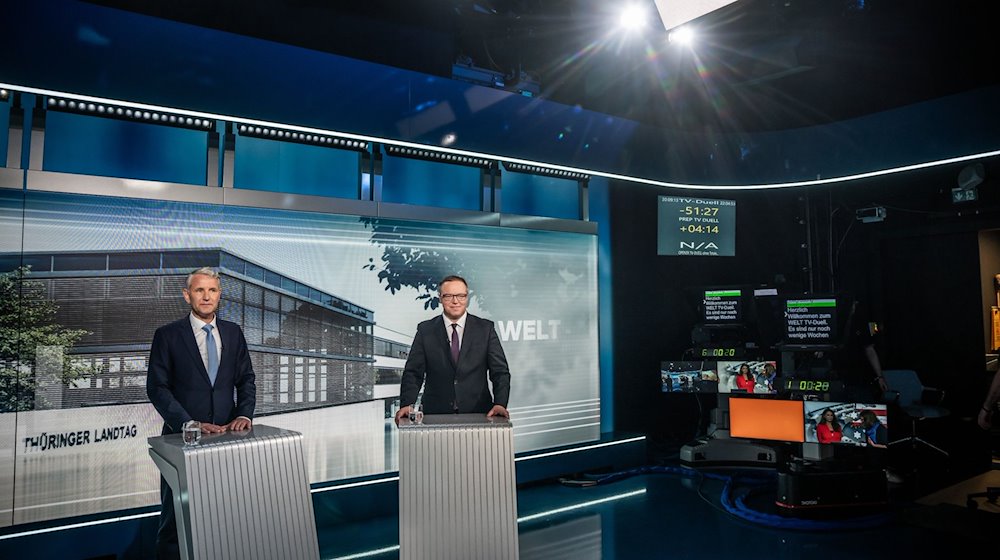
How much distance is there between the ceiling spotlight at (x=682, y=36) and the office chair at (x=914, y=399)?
3.86 metres

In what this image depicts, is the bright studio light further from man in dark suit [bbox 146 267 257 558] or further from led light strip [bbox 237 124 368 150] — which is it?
man in dark suit [bbox 146 267 257 558]

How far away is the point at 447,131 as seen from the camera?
500 centimetres

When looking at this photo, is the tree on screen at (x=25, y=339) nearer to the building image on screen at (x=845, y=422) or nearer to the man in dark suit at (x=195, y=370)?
the man in dark suit at (x=195, y=370)

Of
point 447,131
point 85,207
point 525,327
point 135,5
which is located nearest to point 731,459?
point 525,327

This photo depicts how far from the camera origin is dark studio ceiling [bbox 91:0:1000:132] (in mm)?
4664

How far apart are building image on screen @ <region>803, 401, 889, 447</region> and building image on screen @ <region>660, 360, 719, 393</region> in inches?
35.1

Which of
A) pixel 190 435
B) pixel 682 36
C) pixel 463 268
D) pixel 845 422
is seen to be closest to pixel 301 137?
pixel 463 268

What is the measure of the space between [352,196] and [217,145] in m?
1.05

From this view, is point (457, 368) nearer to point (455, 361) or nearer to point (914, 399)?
point (455, 361)

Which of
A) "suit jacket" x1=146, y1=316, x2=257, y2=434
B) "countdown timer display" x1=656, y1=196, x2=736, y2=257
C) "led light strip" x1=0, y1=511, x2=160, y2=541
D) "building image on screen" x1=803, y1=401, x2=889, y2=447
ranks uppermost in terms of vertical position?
"countdown timer display" x1=656, y1=196, x2=736, y2=257

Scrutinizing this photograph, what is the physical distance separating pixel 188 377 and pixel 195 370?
4cm

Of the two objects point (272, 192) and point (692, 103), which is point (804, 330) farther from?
point (272, 192)

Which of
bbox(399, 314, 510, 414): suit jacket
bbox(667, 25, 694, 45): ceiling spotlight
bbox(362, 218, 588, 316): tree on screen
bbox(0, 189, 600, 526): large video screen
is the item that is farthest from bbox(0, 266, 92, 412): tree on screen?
bbox(667, 25, 694, 45): ceiling spotlight

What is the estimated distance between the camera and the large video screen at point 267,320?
11.9ft
